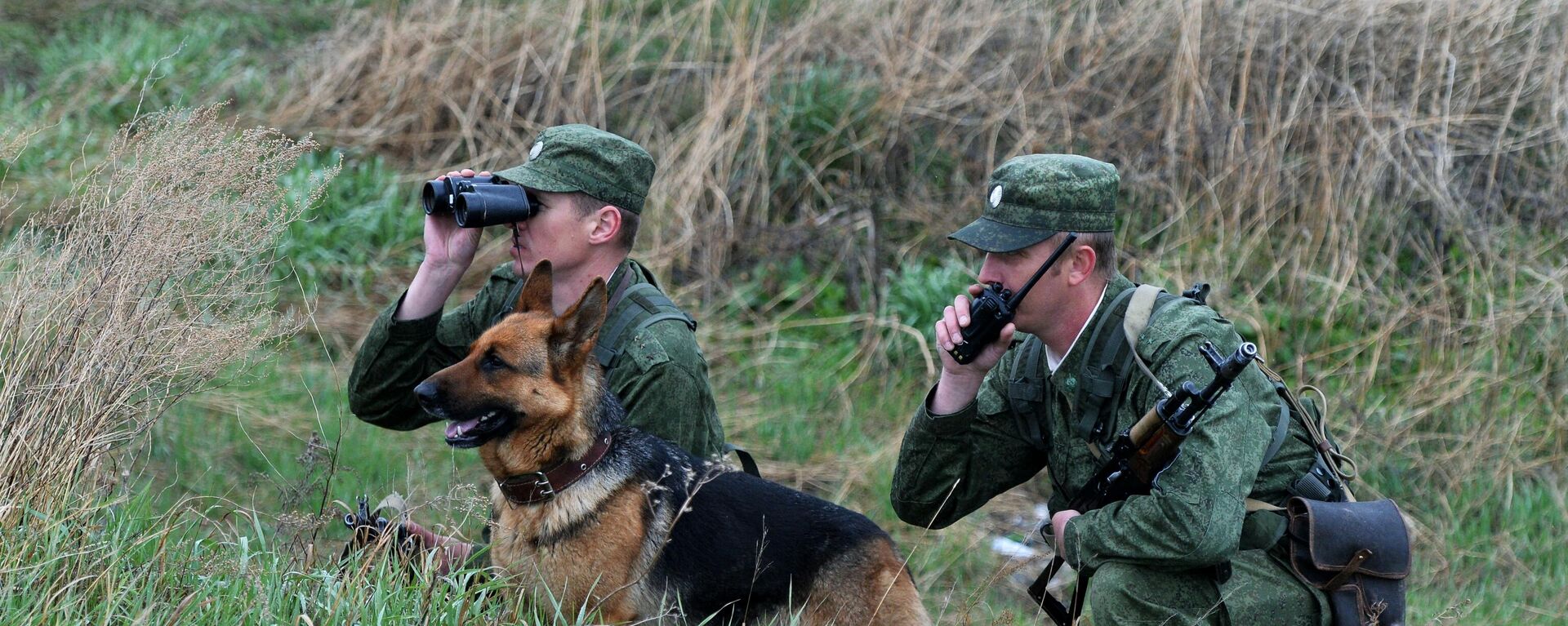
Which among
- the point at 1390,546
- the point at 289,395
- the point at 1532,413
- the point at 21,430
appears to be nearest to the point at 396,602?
the point at 21,430

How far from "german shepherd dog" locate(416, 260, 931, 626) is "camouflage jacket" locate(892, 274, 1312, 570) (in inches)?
17.7

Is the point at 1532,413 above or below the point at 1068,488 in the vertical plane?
below

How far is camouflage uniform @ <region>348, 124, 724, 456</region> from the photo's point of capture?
12.8 feet

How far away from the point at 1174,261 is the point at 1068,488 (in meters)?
3.70

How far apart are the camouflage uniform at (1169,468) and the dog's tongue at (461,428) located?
131 cm

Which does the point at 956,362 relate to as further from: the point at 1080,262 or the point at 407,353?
the point at 407,353

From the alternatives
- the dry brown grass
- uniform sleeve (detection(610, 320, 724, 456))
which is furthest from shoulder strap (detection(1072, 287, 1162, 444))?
the dry brown grass

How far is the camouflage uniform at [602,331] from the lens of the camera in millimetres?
3898

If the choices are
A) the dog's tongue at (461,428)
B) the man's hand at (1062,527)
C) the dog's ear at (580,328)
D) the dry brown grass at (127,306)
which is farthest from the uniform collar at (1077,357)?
the dry brown grass at (127,306)

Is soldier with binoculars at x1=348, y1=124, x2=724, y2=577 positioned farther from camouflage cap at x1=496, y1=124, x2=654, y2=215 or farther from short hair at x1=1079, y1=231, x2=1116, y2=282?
short hair at x1=1079, y1=231, x2=1116, y2=282

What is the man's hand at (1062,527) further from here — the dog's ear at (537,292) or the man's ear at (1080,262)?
the dog's ear at (537,292)

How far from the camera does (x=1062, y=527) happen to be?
3590 millimetres

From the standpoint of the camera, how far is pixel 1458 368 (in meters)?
6.73

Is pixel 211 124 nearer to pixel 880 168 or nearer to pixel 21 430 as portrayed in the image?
pixel 21 430
